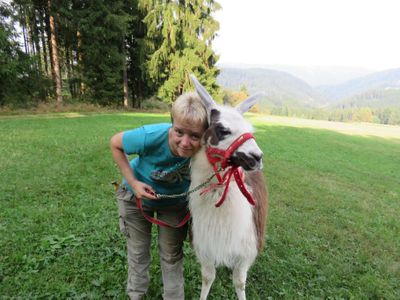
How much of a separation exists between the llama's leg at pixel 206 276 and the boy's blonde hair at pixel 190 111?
1.23m

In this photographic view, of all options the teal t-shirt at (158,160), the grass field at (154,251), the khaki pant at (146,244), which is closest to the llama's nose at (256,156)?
the teal t-shirt at (158,160)

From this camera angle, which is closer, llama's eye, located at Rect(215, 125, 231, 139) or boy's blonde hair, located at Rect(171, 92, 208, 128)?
llama's eye, located at Rect(215, 125, 231, 139)

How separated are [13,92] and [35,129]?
7.78m

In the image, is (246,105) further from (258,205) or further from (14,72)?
(14,72)

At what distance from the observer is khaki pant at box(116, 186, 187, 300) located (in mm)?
2291

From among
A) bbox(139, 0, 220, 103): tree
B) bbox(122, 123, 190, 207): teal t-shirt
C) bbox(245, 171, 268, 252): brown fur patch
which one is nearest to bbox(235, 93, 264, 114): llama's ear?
bbox(122, 123, 190, 207): teal t-shirt

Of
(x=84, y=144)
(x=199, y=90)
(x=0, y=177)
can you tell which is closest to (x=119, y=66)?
(x=84, y=144)

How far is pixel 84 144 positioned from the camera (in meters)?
8.20

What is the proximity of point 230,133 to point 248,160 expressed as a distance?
20 centimetres

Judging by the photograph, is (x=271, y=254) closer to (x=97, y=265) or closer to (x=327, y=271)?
(x=327, y=271)

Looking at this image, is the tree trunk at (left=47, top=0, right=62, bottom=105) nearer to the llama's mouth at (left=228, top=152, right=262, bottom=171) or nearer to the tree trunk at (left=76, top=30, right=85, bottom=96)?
the tree trunk at (left=76, top=30, right=85, bottom=96)

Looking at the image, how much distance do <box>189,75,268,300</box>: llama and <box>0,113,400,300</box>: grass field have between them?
0.66 metres

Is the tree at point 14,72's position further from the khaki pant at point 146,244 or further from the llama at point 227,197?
the llama at point 227,197

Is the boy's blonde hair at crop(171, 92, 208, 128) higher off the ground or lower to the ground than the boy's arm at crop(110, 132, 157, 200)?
higher
